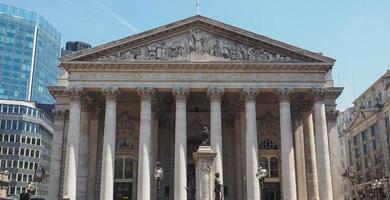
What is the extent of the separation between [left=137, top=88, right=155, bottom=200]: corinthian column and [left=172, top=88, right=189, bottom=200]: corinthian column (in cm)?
244

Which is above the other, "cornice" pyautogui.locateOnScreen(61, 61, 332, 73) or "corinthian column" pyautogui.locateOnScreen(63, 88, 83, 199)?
"cornice" pyautogui.locateOnScreen(61, 61, 332, 73)

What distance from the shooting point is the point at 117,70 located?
44125 mm

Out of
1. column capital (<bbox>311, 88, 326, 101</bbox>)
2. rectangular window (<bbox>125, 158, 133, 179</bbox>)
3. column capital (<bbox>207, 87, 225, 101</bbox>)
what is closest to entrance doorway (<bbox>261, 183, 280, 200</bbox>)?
column capital (<bbox>311, 88, 326, 101</bbox>)

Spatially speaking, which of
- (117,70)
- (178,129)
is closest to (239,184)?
(178,129)

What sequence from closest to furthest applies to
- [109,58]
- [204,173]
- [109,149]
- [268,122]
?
1. [204,173]
2. [109,149]
3. [109,58]
4. [268,122]

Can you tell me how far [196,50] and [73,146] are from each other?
14.4 metres

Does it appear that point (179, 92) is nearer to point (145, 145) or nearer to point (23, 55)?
point (145, 145)

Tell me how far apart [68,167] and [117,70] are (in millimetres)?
9896

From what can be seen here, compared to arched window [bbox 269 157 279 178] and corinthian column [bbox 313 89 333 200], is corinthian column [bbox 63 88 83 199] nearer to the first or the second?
arched window [bbox 269 157 279 178]

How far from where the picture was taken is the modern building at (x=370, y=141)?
7025 centimetres

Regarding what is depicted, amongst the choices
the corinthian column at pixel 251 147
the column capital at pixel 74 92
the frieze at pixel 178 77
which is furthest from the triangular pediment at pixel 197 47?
the corinthian column at pixel 251 147

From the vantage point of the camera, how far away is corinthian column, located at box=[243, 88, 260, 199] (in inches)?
1644

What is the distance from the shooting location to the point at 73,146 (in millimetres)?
42438

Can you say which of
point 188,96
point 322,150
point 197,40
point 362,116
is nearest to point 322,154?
point 322,150
